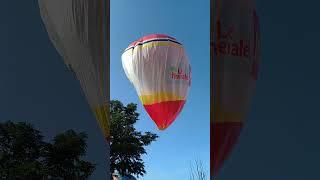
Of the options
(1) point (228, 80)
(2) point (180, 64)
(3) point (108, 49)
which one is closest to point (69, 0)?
(3) point (108, 49)

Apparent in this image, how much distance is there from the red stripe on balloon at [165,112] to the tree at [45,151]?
761cm

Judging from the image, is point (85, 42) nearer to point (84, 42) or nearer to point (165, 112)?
point (84, 42)

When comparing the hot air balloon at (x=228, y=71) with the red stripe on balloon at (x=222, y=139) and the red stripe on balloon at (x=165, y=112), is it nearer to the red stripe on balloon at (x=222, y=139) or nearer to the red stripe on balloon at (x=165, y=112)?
the red stripe on balloon at (x=222, y=139)

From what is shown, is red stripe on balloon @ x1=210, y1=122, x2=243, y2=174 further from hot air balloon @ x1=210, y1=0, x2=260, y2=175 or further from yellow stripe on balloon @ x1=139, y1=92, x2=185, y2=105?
yellow stripe on balloon @ x1=139, y1=92, x2=185, y2=105

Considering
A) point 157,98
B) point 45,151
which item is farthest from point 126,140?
point 45,151

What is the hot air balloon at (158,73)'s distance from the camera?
559 inches

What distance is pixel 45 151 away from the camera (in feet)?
22.1

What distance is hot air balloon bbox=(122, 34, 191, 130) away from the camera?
46.6 ft

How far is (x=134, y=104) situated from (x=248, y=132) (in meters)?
4.29

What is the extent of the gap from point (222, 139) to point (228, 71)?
1234 mm

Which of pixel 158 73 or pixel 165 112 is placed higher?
pixel 158 73

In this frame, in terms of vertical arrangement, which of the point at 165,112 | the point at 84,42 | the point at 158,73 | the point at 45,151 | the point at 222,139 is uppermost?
the point at 158,73

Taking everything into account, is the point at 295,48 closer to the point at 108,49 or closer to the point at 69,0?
the point at 108,49

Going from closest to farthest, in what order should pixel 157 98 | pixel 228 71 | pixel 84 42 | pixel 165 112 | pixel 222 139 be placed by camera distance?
pixel 84 42 → pixel 228 71 → pixel 222 139 → pixel 157 98 → pixel 165 112
